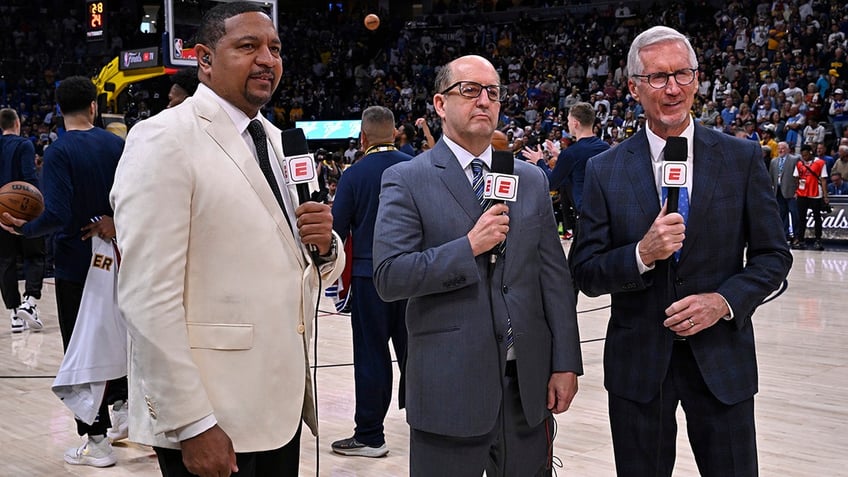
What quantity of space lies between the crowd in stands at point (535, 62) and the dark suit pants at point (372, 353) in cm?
924

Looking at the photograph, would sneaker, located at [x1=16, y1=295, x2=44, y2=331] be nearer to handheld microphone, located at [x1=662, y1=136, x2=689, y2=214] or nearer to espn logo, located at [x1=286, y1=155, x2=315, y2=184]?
espn logo, located at [x1=286, y1=155, x2=315, y2=184]

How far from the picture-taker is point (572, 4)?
2658 cm

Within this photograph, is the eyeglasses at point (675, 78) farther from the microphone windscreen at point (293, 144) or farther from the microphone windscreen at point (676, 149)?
the microphone windscreen at point (293, 144)

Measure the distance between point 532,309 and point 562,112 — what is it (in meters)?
19.1

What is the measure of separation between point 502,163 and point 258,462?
40.2 inches

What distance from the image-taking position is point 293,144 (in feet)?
7.30

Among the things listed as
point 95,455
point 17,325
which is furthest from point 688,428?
point 17,325

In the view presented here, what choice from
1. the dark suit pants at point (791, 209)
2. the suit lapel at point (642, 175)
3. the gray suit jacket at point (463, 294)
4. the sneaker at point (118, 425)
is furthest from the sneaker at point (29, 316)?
the dark suit pants at point (791, 209)

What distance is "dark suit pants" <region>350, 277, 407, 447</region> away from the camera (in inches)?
176

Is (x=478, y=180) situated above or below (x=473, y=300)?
above

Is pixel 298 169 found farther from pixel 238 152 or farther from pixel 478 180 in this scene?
pixel 478 180

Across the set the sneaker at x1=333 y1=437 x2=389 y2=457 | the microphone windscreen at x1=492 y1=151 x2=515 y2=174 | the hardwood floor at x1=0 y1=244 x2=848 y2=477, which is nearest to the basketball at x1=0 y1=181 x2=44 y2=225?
the hardwood floor at x1=0 y1=244 x2=848 y2=477

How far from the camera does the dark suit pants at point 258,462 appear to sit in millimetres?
2100

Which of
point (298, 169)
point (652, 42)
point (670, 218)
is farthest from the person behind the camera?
point (652, 42)
